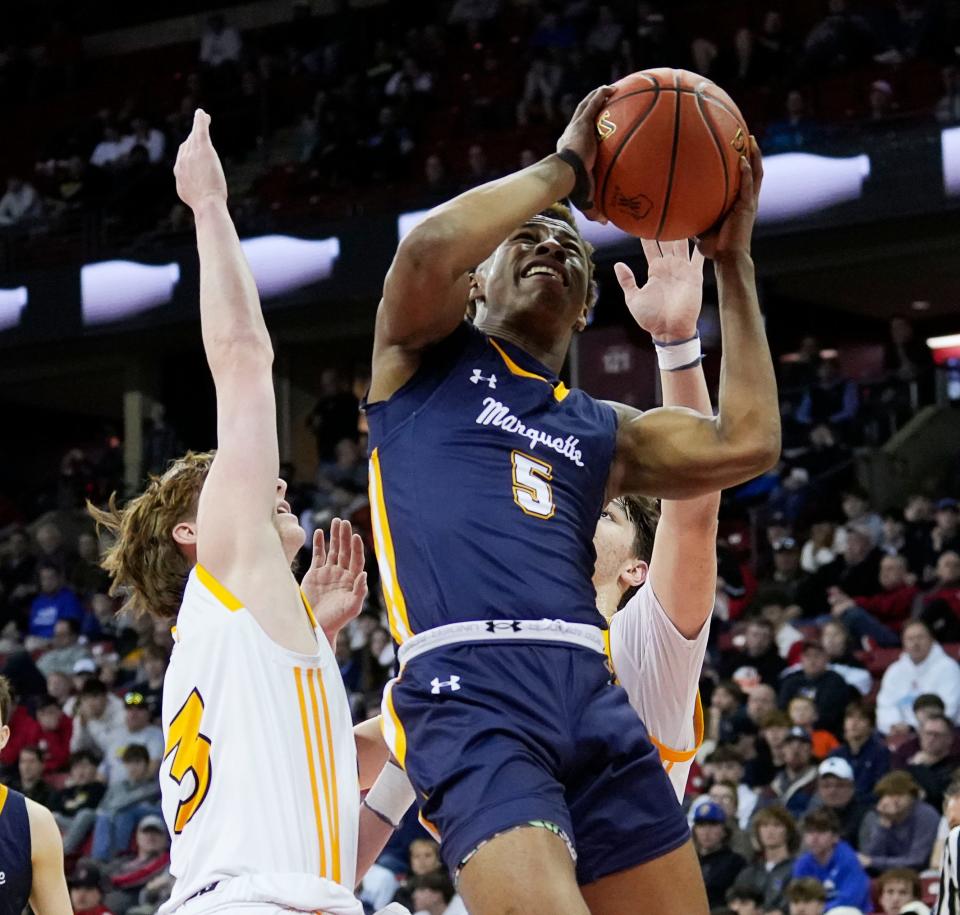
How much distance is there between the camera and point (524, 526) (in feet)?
10.7

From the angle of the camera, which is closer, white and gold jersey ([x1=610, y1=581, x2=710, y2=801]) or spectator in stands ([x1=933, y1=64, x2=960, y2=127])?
white and gold jersey ([x1=610, y1=581, x2=710, y2=801])

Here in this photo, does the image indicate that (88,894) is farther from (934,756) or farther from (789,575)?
(789,575)

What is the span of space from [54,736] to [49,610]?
2.97m

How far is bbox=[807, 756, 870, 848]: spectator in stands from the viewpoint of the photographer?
9555mm

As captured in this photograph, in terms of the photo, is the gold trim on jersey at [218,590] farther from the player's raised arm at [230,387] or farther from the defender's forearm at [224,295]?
the defender's forearm at [224,295]

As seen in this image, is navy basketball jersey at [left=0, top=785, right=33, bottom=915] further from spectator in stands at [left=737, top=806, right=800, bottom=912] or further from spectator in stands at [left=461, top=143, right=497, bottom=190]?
spectator in stands at [left=461, top=143, right=497, bottom=190]

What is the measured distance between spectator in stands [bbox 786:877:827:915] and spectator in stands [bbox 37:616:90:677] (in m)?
8.70

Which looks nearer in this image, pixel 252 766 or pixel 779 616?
pixel 252 766

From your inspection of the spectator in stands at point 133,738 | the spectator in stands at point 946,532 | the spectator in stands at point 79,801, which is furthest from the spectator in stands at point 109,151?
the spectator in stands at point 946,532

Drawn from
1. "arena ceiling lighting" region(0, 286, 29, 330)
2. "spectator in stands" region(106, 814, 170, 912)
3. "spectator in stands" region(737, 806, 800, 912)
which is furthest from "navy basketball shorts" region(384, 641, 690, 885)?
"arena ceiling lighting" region(0, 286, 29, 330)

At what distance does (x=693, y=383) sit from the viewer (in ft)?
12.9

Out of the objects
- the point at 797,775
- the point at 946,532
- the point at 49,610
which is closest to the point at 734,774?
the point at 797,775

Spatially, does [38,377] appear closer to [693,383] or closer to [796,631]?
[796,631]

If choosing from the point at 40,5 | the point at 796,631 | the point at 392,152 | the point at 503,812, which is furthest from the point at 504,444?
the point at 40,5
